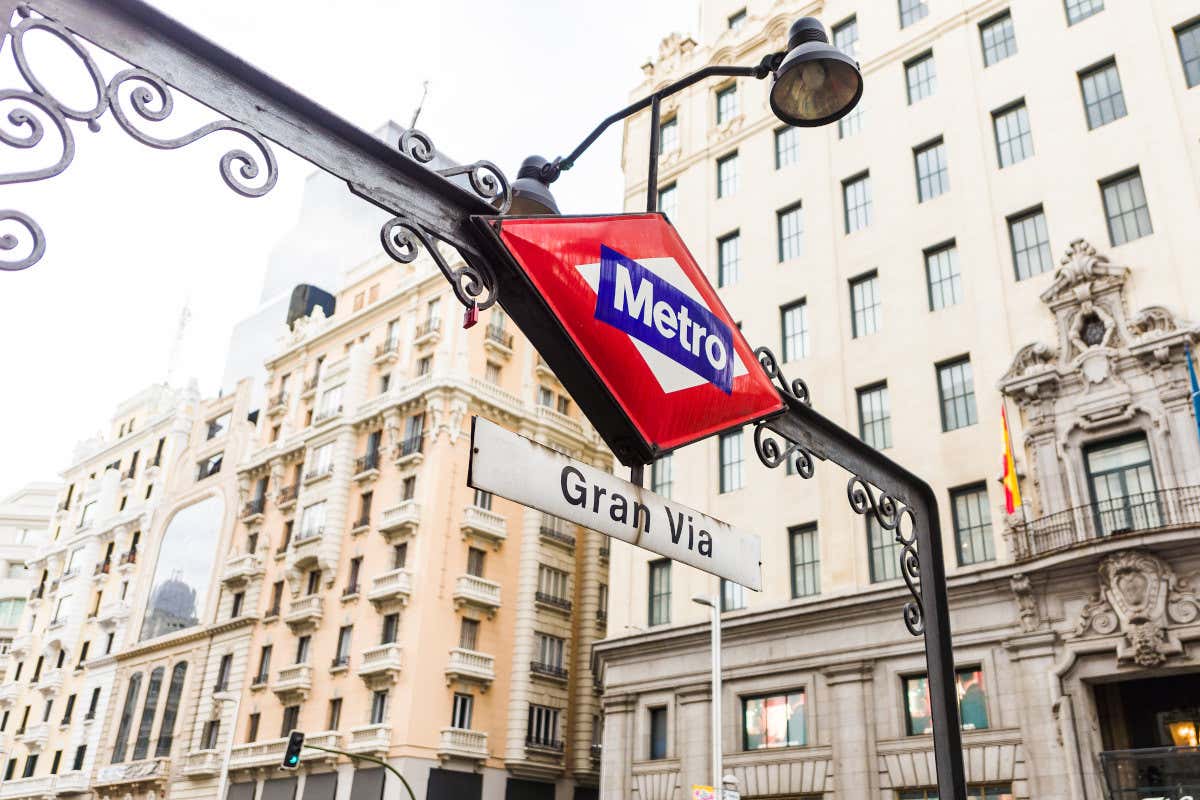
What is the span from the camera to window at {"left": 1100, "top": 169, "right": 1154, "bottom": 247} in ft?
78.2

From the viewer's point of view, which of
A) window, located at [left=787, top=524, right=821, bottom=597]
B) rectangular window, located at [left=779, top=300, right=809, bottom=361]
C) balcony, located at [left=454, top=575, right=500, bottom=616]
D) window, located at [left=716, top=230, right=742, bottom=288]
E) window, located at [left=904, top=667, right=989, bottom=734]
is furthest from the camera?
balcony, located at [left=454, top=575, right=500, bottom=616]

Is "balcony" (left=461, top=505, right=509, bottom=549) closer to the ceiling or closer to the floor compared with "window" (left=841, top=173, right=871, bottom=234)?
closer to the floor

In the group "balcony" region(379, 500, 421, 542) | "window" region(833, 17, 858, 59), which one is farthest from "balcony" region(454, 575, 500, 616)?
"window" region(833, 17, 858, 59)

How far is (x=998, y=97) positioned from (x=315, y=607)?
3389 cm

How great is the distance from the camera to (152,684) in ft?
175

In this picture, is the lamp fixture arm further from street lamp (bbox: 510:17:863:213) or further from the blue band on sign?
the blue band on sign

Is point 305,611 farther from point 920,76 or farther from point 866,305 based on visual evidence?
point 920,76

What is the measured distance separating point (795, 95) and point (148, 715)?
183 ft

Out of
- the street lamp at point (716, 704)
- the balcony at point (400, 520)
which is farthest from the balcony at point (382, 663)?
the street lamp at point (716, 704)

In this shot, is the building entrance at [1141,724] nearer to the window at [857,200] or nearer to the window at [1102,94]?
the window at [1102,94]

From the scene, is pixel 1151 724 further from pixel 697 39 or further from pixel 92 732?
pixel 92 732

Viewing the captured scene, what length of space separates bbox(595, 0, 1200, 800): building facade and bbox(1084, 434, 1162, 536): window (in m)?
0.05

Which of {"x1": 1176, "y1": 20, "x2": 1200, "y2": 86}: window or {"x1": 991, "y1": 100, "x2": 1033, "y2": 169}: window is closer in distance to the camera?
{"x1": 1176, "y1": 20, "x2": 1200, "y2": 86}: window

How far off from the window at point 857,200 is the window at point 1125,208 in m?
7.14
